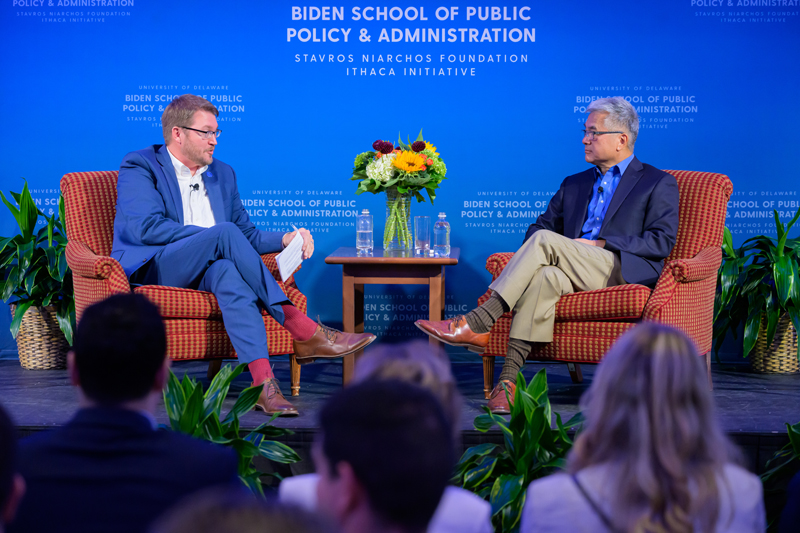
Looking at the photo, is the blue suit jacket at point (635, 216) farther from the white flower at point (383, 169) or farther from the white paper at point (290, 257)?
the white paper at point (290, 257)

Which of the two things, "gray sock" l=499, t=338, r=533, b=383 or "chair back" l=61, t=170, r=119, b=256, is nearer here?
"gray sock" l=499, t=338, r=533, b=383

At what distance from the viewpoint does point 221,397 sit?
2.19 m

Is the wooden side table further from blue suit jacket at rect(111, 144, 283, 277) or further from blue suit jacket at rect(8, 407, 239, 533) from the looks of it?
blue suit jacket at rect(8, 407, 239, 533)

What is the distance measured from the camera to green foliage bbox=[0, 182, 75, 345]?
3.70 meters

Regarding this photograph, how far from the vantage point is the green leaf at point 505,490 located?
1.89 m

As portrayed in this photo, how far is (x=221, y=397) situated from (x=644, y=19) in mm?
3209

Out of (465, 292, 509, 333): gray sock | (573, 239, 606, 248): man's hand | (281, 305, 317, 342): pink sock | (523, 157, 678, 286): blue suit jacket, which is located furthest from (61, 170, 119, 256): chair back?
(573, 239, 606, 248): man's hand

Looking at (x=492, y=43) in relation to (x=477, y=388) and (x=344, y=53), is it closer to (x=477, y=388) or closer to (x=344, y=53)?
(x=344, y=53)

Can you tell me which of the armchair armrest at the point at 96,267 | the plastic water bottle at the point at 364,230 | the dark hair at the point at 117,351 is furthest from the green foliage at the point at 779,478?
Answer: the armchair armrest at the point at 96,267

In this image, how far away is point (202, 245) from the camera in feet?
9.44

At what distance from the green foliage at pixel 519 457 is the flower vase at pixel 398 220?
1.36 m

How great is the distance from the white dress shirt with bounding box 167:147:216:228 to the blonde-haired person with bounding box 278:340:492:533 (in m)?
2.30

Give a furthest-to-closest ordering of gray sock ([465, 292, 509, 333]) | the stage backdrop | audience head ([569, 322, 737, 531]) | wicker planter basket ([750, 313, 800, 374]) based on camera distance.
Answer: the stage backdrop → wicker planter basket ([750, 313, 800, 374]) → gray sock ([465, 292, 509, 333]) → audience head ([569, 322, 737, 531])

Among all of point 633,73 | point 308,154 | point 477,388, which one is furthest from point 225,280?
point 633,73
